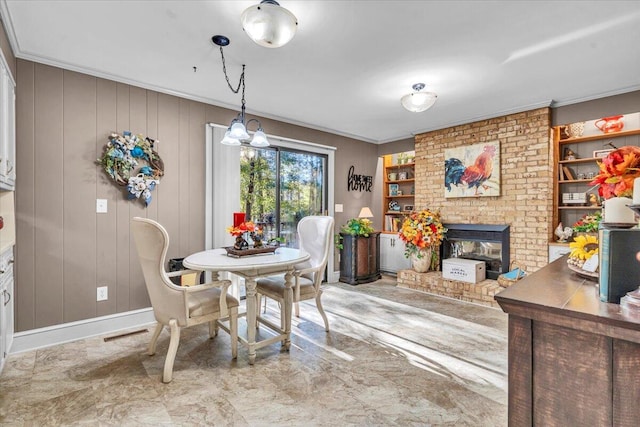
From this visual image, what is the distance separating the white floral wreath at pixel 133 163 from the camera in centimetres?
301

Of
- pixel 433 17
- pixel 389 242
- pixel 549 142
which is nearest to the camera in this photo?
pixel 433 17

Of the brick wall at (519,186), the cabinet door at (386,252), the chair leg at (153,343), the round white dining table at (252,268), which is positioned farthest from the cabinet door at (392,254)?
the chair leg at (153,343)

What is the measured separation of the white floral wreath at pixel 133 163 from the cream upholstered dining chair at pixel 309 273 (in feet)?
4.87

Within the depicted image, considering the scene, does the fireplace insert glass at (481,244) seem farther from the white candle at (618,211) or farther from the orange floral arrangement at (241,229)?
the white candle at (618,211)

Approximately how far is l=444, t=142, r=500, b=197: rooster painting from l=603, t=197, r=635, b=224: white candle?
3407mm

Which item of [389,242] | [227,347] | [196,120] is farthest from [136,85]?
[389,242]

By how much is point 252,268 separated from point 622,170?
1.98 m

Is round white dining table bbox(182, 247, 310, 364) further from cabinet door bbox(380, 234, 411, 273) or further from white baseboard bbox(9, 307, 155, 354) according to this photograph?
cabinet door bbox(380, 234, 411, 273)

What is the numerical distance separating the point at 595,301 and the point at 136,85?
377 centimetres

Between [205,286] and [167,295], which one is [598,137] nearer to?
[205,286]

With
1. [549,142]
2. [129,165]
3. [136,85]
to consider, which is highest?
[136,85]

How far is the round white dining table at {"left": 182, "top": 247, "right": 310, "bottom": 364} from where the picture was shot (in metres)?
2.26

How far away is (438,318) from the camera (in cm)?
347

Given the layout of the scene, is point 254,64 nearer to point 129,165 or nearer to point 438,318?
point 129,165
